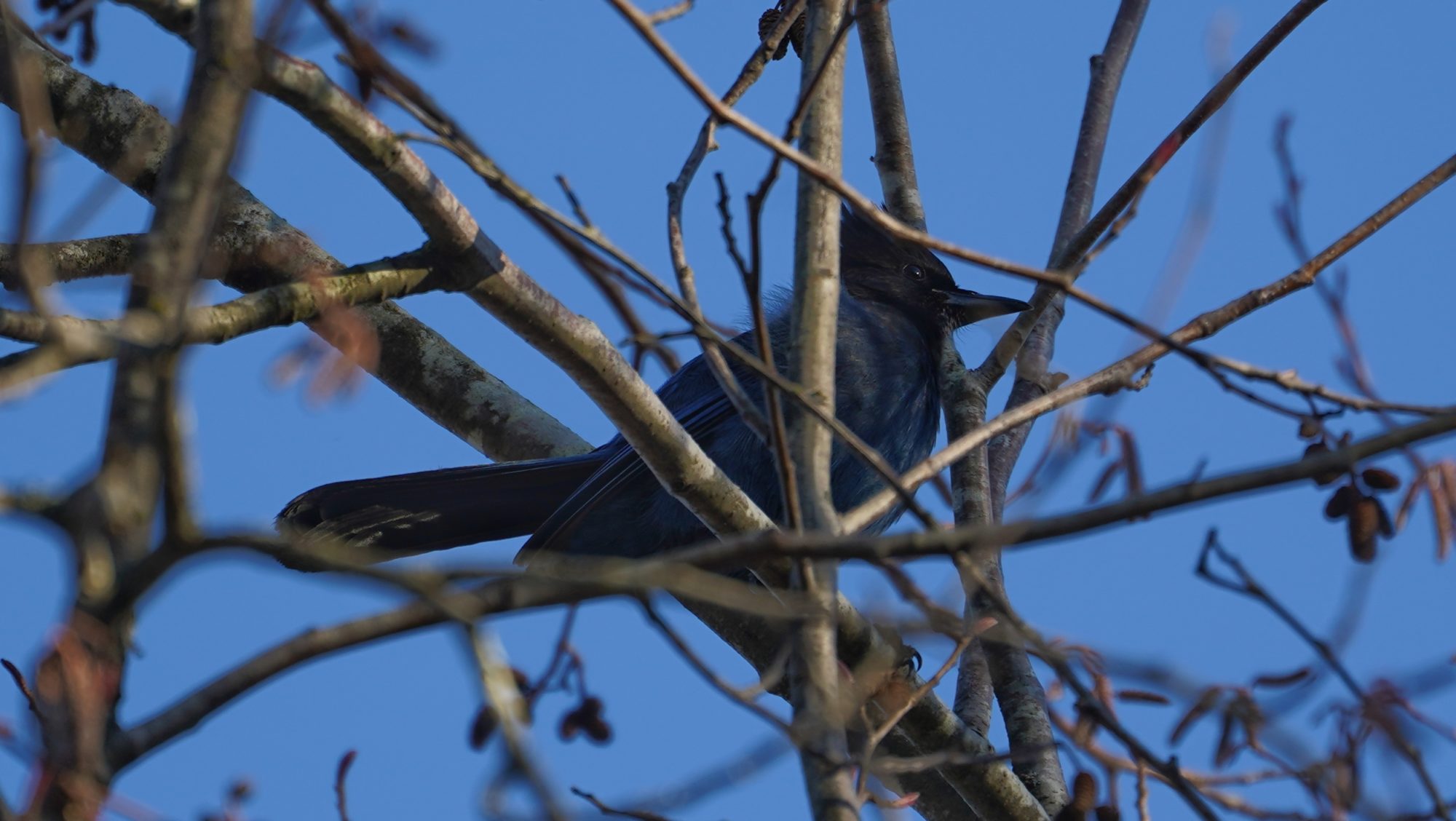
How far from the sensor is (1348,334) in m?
2.91

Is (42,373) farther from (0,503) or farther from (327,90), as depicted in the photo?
(327,90)

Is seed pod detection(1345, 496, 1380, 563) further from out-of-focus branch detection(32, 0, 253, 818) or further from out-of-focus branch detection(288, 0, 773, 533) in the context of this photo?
out-of-focus branch detection(32, 0, 253, 818)

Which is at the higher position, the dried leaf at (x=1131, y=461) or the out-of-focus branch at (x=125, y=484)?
the dried leaf at (x=1131, y=461)

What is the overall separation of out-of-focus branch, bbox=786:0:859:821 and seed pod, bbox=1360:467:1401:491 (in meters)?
1.08

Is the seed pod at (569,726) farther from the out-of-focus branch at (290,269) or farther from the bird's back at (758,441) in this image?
the bird's back at (758,441)

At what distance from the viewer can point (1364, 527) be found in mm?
2850

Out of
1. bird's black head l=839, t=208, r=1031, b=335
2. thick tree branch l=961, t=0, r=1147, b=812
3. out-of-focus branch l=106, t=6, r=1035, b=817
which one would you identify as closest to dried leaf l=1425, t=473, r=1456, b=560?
out-of-focus branch l=106, t=6, r=1035, b=817

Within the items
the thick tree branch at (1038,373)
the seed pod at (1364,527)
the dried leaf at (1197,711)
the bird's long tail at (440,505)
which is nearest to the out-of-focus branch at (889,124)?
the thick tree branch at (1038,373)

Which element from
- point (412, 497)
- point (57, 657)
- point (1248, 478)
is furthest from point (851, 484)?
point (57, 657)

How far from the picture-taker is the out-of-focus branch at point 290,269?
5.03 m

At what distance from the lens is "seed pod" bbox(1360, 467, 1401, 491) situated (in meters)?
2.97

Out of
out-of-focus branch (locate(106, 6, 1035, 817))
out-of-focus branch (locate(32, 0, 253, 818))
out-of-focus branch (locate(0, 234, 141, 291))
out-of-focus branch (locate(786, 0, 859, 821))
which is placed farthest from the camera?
out-of-focus branch (locate(0, 234, 141, 291))

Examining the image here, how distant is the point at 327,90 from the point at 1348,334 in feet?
7.00

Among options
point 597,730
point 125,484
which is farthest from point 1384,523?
point 125,484
